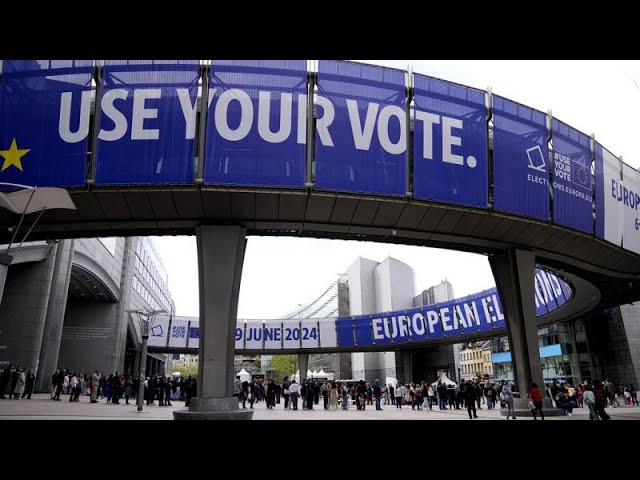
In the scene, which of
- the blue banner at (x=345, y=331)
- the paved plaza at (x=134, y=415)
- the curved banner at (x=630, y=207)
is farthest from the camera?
the blue banner at (x=345, y=331)

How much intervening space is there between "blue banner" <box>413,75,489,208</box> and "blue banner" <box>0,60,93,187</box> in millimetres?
11155

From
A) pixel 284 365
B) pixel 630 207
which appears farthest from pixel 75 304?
pixel 284 365

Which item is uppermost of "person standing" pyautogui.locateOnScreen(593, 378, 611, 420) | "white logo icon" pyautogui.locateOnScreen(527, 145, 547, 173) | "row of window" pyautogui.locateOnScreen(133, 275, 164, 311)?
"row of window" pyautogui.locateOnScreen(133, 275, 164, 311)

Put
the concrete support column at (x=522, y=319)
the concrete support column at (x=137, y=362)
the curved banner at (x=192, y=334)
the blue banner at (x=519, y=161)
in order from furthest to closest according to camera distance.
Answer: the concrete support column at (x=137, y=362)
the curved banner at (x=192, y=334)
the concrete support column at (x=522, y=319)
the blue banner at (x=519, y=161)

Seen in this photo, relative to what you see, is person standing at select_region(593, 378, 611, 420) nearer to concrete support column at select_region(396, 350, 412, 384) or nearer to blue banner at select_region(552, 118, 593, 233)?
blue banner at select_region(552, 118, 593, 233)

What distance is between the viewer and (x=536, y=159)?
64.7 ft

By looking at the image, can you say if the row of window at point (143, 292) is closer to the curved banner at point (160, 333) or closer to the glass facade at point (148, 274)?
the glass facade at point (148, 274)

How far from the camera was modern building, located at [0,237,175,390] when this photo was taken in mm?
31719

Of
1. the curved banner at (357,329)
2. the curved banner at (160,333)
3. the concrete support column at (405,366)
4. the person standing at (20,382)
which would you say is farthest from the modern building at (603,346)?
the person standing at (20,382)

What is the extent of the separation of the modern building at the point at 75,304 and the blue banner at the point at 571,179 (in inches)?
929

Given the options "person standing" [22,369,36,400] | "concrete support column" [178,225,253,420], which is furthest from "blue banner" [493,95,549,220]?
"person standing" [22,369,36,400]

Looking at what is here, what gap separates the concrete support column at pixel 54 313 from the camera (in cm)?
3447

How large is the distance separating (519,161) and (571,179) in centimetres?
322
